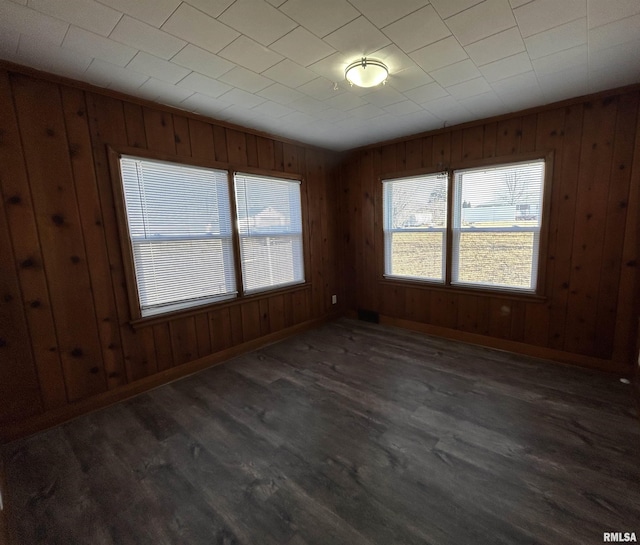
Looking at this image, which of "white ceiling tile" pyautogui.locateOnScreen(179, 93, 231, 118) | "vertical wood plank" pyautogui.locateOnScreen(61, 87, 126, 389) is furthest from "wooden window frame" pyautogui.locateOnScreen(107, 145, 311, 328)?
"white ceiling tile" pyautogui.locateOnScreen(179, 93, 231, 118)

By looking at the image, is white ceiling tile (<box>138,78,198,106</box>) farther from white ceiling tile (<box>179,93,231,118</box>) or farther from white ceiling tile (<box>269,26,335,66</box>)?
white ceiling tile (<box>269,26,335,66</box>)

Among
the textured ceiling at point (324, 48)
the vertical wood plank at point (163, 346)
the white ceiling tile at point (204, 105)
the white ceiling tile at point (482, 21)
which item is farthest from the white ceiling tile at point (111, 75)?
the white ceiling tile at point (482, 21)

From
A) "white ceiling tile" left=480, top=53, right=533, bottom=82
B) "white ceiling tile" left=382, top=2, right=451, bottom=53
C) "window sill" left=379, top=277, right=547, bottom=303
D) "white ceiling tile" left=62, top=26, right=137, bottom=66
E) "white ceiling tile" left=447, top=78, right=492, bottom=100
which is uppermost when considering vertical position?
"white ceiling tile" left=62, top=26, right=137, bottom=66

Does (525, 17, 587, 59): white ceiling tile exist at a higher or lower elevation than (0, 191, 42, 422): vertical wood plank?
higher

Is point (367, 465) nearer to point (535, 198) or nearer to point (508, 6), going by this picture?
point (508, 6)

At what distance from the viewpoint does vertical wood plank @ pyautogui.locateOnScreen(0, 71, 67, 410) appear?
1919mm

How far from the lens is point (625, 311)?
2.58 meters

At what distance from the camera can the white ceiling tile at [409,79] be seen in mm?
2108

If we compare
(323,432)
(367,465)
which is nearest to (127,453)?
(323,432)

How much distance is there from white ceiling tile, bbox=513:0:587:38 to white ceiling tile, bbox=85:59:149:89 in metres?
2.40

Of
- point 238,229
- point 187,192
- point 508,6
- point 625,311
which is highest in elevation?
point 508,6

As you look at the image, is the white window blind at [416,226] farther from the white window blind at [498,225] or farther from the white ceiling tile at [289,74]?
the white ceiling tile at [289,74]

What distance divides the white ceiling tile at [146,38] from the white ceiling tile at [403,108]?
70.6 inches

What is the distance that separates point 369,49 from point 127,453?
3006mm
